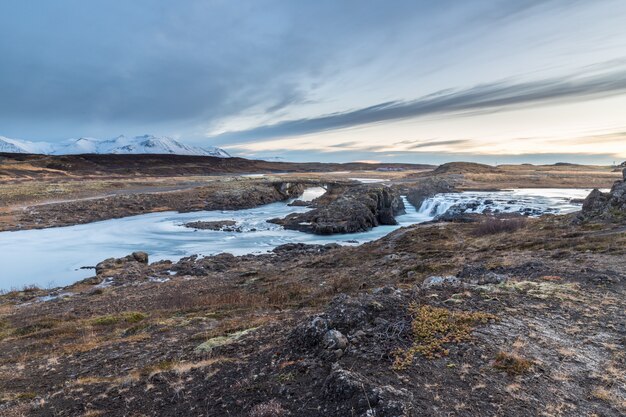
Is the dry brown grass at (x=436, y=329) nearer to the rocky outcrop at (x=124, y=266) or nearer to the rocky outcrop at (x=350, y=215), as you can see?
the rocky outcrop at (x=124, y=266)

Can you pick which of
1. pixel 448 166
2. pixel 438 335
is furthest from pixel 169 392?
pixel 448 166

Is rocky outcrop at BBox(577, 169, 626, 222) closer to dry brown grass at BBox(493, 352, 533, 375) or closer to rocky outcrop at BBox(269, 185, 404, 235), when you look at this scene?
dry brown grass at BBox(493, 352, 533, 375)

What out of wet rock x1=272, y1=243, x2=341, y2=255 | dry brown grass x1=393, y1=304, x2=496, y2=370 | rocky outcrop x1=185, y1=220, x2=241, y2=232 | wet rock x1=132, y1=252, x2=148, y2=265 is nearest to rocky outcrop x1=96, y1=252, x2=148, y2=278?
wet rock x1=132, y1=252, x2=148, y2=265

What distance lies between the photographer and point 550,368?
6934 mm

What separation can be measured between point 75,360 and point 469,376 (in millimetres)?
10490

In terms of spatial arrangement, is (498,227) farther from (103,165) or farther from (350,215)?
(103,165)

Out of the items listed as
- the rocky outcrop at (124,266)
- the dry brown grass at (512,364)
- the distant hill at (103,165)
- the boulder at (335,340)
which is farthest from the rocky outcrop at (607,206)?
the distant hill at (103,165)

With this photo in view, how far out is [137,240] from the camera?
42625 millimetres

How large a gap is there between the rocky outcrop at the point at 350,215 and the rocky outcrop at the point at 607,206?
24.1 metres

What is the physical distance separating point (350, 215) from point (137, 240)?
85.3 ft

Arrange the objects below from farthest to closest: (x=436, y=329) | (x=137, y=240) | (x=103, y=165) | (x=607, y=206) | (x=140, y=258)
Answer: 1. (x=103, y=165)
2. (x=137, y=240)
3. (x=140, y=258)
4. (x=607, y=206)
5. (x=436, y=329)

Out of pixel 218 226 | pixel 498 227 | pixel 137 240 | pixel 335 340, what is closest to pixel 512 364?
pixel 335 340

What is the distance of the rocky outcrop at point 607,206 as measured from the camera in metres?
23.1

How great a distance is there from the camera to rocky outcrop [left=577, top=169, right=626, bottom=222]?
2308 centimetres
